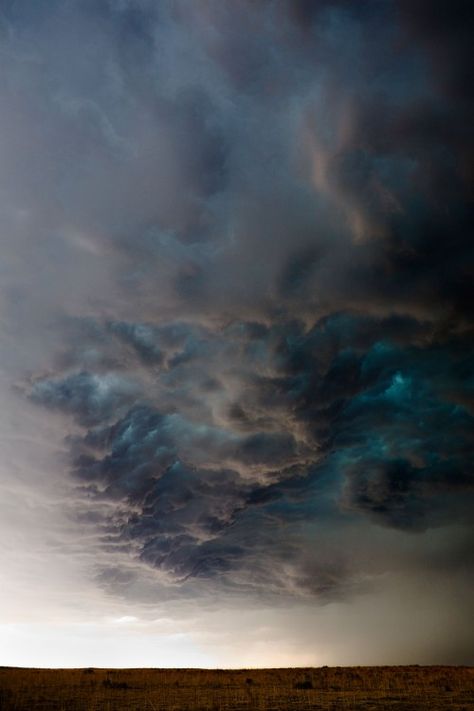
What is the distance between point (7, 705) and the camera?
11648 millimetres

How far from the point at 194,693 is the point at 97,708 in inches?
99.2

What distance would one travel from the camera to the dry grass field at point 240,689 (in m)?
12.1

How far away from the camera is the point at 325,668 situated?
14.0 m

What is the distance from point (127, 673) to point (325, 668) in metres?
5.73

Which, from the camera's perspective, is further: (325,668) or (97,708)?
(325,668)

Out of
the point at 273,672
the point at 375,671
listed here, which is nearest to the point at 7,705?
the point at 273,672

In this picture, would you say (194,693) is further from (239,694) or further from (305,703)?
(305,703)

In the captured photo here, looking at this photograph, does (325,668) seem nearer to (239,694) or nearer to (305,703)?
(305,703)

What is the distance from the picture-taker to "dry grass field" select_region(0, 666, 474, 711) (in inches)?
475

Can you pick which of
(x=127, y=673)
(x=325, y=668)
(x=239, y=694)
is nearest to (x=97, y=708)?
(x=127, y=673)

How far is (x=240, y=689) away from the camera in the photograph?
42.6 feet

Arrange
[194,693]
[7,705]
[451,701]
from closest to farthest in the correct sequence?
1. [7,705]
2. [194,693]
3. [451,701]

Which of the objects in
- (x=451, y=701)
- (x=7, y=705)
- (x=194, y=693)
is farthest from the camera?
(x=451, y=701)

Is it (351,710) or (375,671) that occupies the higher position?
(375,671)
